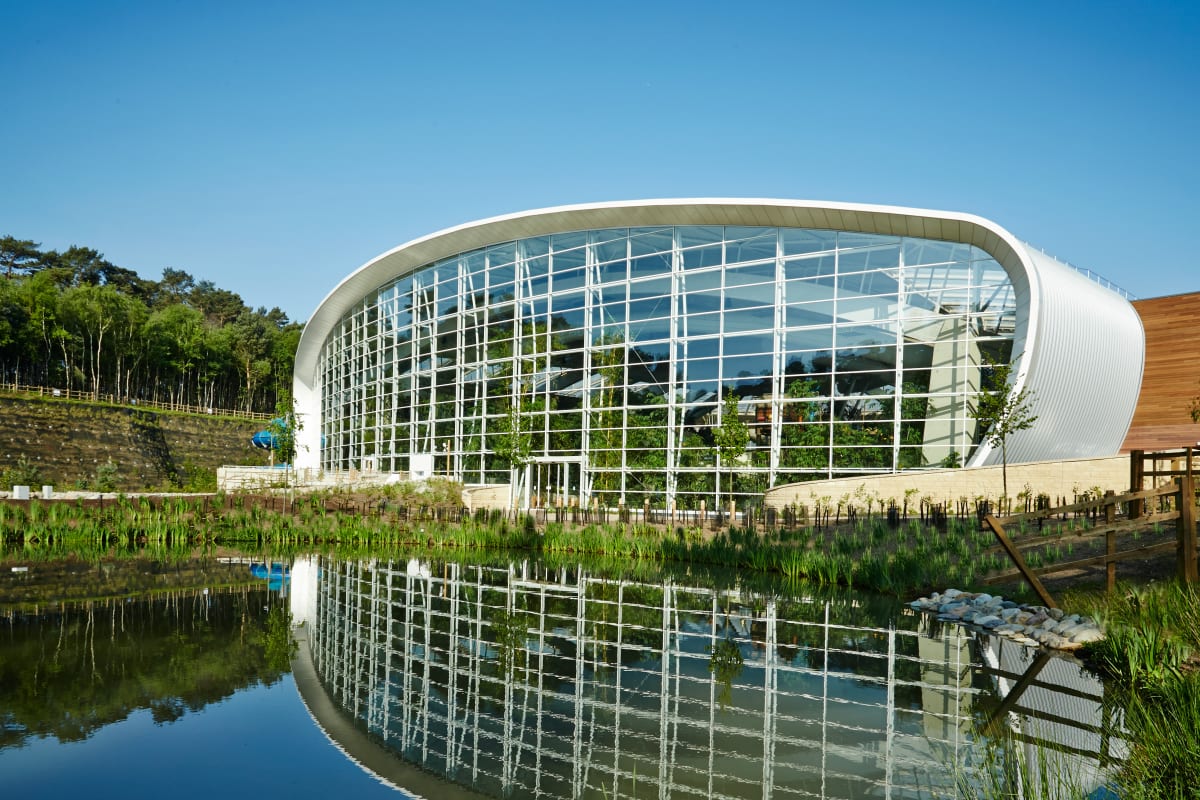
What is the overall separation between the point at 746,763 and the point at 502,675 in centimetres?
323

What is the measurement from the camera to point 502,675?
29.1 ft

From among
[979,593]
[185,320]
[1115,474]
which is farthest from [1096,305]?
[185,320]

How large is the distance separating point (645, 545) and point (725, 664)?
1283 cm

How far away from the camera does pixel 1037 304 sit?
83.6 feet

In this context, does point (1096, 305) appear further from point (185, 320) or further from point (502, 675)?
point (185, 320)

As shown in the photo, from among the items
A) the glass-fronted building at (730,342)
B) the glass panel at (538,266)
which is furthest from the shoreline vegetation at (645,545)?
the glass panel at (538,266)

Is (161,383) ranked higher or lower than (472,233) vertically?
lower

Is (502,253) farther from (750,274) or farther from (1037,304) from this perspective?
(1037,304)

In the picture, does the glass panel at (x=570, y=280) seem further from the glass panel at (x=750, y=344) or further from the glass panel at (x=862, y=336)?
the glass panel at (x=862, y=336)

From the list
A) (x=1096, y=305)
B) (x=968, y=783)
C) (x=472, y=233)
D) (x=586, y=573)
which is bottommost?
(x=586, y=573)

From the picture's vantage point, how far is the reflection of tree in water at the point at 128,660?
7227mm

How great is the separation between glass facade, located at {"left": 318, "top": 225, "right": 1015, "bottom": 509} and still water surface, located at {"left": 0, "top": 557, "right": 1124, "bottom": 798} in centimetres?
1603

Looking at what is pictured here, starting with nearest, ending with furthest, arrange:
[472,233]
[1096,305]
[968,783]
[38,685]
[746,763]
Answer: [968,783] < [746,763] < [38,685] < [1096,305] < [472,233]

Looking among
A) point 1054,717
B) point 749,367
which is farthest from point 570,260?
point 1054,717
